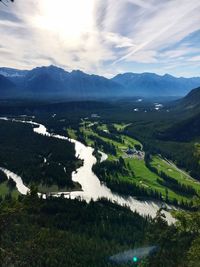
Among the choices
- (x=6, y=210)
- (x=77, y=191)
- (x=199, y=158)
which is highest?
(x=199, y=158)

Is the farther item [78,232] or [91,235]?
[78,232]

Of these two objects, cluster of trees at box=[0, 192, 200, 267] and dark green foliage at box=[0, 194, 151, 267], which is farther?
dark green foliage at box=[0, 194, 151, 267]

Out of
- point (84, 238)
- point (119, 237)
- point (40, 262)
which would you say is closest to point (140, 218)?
point (119, 237)

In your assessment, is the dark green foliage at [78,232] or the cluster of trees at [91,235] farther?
the dark green foliage at [78,232]

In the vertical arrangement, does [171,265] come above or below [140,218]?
above

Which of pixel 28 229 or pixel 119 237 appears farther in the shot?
pixel 119 237

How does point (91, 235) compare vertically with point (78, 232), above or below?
below

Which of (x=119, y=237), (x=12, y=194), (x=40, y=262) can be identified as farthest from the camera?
(x=12, y=194)

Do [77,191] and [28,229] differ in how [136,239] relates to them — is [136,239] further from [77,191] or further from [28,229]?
[77,191]

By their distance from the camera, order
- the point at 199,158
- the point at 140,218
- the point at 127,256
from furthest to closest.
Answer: the point at 140,218 → the point at 127,256 → the point at 199,158
